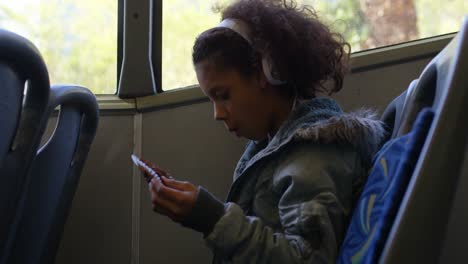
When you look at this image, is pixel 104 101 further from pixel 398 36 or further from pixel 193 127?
pixel 398 36

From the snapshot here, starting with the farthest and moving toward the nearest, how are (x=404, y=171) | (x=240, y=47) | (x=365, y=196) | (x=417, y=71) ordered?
(x=417, y=71)
(x=240, y=47)
(x=365, y=196)
(x=404, y=171)

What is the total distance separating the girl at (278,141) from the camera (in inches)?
39.6

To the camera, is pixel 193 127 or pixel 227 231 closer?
pixel 227 231

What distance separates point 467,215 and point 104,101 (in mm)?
1038

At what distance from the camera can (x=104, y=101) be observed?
5.74ft

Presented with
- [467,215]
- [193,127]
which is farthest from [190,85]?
[467,215]

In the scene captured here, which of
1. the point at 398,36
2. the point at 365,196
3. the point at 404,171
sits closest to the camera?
the point at 404,171

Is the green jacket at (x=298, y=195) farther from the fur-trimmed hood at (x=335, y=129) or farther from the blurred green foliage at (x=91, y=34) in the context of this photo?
the blurred green foliage at (x=91, y=34)

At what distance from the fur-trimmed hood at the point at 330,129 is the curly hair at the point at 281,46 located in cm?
8

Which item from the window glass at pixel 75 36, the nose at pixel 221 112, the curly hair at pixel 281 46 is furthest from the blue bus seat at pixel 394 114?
the window glass at pixel 75 36

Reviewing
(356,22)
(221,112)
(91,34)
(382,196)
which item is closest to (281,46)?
(221,112)

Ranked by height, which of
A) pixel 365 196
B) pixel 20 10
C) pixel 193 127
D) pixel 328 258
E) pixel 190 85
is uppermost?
pixel 20 10

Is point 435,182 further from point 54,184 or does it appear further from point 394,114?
point 54,184

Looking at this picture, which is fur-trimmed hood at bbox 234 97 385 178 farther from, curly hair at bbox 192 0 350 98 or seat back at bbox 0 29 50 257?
seat back at bbox 0 29 50 257
